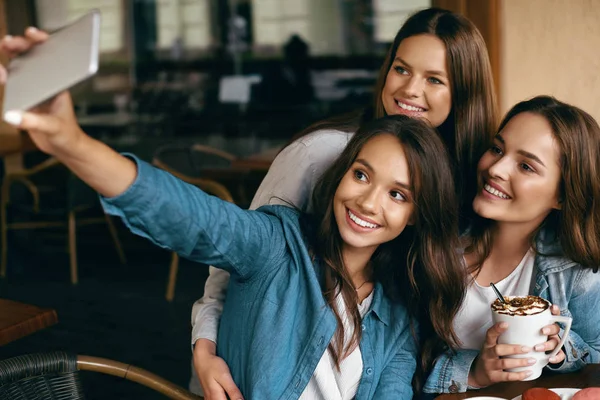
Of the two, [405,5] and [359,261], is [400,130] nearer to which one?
[359,261]

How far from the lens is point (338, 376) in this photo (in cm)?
162

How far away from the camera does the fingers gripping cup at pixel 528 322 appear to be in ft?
4.63

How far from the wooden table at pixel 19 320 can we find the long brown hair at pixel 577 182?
1311mm

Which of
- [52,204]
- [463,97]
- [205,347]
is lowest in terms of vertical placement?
[52,204]

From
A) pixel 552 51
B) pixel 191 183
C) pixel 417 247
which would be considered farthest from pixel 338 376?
pixel 191 183

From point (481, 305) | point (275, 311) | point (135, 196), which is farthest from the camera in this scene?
point (481, 305)

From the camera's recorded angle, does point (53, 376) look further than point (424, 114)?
No

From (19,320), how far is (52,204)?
3.49m

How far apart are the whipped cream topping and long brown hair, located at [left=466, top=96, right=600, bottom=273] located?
0.24m

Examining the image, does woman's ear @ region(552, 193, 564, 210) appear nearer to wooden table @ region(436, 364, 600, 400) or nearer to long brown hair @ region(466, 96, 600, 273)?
long brown hair @ region(466, 96, 600, 273)

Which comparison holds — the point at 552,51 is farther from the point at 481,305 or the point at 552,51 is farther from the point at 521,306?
the point at 521,306

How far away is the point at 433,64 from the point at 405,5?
16.7 feet

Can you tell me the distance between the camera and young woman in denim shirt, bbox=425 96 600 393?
164 cm

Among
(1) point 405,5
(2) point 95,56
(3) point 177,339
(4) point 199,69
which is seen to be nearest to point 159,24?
(4) point 199,69
